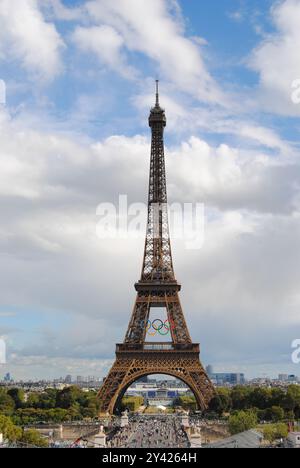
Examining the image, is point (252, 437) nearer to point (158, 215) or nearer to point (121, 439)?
point (121, 439)

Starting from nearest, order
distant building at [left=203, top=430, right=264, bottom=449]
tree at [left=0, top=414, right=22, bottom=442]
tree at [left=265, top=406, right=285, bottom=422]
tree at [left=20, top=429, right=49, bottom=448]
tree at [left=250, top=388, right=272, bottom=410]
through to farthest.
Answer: distant building at [left=203, top=430, right=264, bottom=449]
tree at [left=20, top=429, right=49, bottom=448]
tree at [left=0, top=414, right=22, bottom=442]
tree at [left=265, top=406, right=285, bottom=422]
tree at [left=250, top=388, right=272, bottom=410]

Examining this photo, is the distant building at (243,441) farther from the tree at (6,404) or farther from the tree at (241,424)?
the tree at (6,404)

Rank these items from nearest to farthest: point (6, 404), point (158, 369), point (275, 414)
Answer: point (275, 414), point (158, 369), point (6, 404)

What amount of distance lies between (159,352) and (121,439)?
20.1 meters

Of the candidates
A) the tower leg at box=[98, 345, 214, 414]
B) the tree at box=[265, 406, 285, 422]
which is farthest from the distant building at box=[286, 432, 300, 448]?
the tower leg at box=[98, 345, 214, 414]

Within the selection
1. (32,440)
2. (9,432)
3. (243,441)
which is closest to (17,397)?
(9,432)

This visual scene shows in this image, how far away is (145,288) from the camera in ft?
273

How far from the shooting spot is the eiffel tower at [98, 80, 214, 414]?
79125 mm

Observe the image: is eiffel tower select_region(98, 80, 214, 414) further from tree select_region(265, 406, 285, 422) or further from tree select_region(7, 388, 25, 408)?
tree select_region(7, 388, 25, 408)

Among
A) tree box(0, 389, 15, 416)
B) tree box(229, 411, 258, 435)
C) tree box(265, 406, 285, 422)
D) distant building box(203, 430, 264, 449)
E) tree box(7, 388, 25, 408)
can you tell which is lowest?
distant building box(203, 430, 264, 449)

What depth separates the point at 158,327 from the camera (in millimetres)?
82375

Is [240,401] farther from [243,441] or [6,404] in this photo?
[243,441]

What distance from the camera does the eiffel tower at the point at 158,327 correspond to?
79.1 meters
